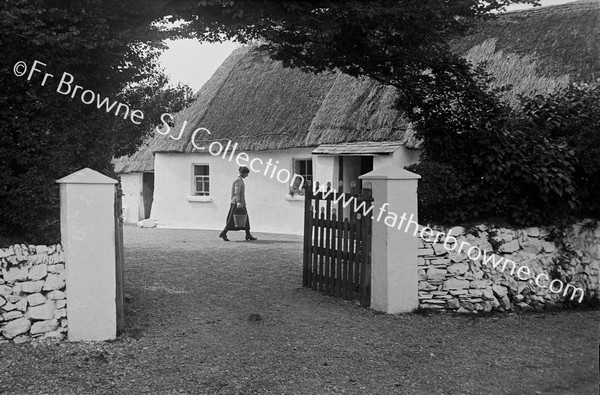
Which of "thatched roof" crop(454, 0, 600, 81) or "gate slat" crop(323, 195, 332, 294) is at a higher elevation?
"thatched roof" crop(454, 0, 600, 81)

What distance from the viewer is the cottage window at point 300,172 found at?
16.2 meters

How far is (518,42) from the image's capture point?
1505 centimetres

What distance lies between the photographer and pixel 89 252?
19.6ft

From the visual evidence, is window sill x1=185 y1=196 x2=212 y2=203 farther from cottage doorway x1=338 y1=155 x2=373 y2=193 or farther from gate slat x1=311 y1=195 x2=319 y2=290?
gate slat x1=311 y1=195 x2=319 y2=290

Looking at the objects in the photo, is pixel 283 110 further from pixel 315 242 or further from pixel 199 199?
pixel 315 242

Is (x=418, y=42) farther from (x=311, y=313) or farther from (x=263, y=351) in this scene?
(x=263, y=351)

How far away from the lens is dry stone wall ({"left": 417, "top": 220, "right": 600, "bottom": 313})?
7.49m

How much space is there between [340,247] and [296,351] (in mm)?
2342

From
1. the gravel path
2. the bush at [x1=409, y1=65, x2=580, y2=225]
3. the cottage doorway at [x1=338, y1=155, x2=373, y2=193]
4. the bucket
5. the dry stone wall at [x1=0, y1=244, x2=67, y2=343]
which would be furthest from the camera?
the cottage doorway at [x1=338, y1=155, x2=373, y2=193]

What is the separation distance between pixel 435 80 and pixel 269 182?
8726mm

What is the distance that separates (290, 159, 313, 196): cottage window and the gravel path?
7.73 m

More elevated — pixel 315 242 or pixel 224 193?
pixel 224 193

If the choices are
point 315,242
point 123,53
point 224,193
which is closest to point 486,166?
point 315,242

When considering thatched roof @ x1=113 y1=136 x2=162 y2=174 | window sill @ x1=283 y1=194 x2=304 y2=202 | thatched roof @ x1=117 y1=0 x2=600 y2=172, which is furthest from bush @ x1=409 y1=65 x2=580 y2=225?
thatched roof @ x1=113 y1=136 x2=162 y2=174
